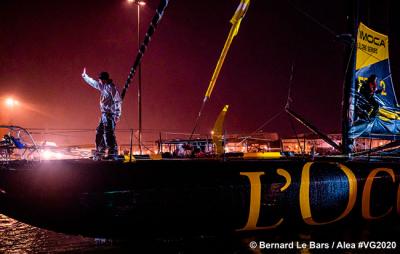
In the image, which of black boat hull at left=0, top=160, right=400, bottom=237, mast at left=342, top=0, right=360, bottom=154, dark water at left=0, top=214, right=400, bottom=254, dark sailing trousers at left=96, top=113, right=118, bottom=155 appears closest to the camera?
black boat hull at left=0, top=160, right=400, bottom=237

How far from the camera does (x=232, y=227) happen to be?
18.2 ft

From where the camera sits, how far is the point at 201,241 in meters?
5.87

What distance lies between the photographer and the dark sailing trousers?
721 cm

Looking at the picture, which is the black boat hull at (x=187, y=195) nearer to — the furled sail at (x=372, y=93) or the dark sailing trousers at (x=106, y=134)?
the dark sailing trousers at (x=106, y=134)

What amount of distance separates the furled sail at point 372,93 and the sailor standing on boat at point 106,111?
6.42 m

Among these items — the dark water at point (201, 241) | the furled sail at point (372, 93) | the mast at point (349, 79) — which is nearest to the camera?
the dark water at point (201, 241)

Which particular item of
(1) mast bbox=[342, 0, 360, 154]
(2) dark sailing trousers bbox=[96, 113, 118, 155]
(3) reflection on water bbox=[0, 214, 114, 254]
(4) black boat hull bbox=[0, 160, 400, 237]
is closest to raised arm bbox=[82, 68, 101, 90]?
(2) dark sailing trousers bbox=[96, 113, 118, 155]

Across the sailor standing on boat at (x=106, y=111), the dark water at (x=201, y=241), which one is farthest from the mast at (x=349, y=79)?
the sailor standing on boat at (x=106, y=111)

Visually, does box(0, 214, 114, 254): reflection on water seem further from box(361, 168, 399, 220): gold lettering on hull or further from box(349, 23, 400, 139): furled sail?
box(349, 23, 400, 139): furled sail

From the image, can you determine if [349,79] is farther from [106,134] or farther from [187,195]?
[106,134]

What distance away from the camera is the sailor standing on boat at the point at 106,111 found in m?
7.23

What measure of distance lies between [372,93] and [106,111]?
7.57 metres

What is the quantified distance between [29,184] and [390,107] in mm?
9816

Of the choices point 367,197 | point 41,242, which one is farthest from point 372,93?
point 41,242
